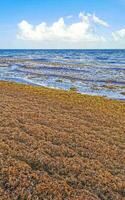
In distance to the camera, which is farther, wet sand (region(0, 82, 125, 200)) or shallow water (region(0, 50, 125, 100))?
shallow water (region(0, 50, 125, 100))

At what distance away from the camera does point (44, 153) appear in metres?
11.7

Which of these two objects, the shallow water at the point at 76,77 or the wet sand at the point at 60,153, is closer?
the wet sand at the point at 60,153

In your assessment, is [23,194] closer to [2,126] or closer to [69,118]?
[2,126]

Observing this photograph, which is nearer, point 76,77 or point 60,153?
point 60,153

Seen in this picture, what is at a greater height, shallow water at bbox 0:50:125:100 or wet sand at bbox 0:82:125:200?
wet sand at bbox 0:82:125:200

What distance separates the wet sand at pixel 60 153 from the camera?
30.6 ft

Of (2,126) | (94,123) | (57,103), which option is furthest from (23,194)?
(57,103)

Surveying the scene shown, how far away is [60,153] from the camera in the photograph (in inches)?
466

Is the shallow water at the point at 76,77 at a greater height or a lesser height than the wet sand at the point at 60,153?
lesser

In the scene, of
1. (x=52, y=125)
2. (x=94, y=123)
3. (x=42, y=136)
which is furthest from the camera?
(x=94, y=123)

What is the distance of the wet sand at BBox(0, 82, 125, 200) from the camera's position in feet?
30.6

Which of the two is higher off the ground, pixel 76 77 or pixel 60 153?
pixel 60 153

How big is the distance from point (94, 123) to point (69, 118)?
134cm

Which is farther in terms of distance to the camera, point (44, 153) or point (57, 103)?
point (57, 103)
